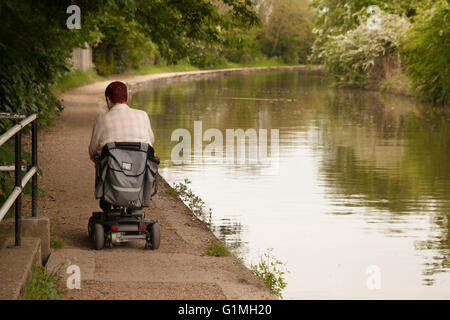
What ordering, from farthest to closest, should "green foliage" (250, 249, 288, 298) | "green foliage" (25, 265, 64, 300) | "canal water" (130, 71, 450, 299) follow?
"canal water" (130, 71, 450, 299)
"green foliage" (250, 249, 288, 298)
"green foliage" (25, 265, 64, 300)

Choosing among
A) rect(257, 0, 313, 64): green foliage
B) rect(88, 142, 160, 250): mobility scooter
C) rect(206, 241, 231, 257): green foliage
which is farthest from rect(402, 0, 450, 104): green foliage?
rect(257, 0, 313, 64): green foliage

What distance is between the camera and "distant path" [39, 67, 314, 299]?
5930mm

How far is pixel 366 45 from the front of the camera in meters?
42.7

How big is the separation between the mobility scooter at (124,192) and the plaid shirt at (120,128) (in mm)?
121

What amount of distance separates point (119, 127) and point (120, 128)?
0.01m

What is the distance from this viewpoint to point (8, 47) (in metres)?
11.7

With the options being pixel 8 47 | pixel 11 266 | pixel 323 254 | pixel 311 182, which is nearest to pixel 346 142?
pixel 311 182

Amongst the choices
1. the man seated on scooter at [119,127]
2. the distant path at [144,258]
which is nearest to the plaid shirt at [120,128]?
the man seated on scooter at [119,127]

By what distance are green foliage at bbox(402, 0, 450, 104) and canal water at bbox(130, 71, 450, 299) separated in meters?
6.87

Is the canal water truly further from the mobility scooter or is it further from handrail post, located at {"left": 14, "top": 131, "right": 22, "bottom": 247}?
handrail post, located at {"left": 14, "top": 131, "right": 22, "bottom": 247}

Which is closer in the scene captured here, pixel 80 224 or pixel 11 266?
pixel 11 266

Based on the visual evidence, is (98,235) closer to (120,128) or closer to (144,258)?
(144,258)
